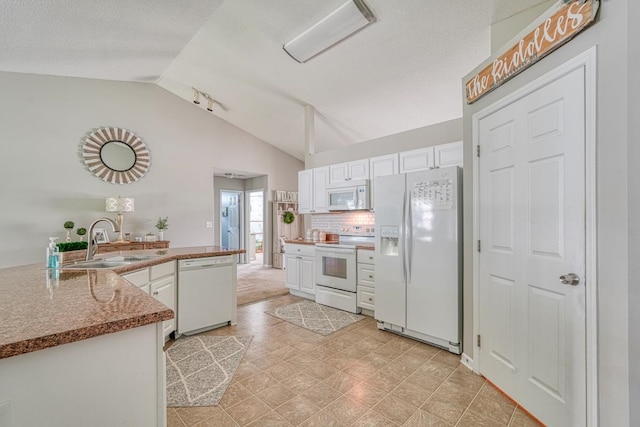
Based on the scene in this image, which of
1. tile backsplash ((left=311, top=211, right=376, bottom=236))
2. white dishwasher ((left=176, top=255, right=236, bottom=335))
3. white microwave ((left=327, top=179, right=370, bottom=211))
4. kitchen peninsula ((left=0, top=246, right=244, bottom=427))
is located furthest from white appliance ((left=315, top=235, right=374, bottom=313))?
kitchen peninsula ((left=0, top=246, right=244, bottom=427))

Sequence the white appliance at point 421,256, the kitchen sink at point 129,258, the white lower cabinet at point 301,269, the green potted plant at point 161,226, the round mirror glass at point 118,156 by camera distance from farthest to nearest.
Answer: the green potted plant at point 161,226, the round mirror glass at point 118,156, the white lower cabinet at point 301,269, the white appliance at point 421,256, the kitchen sink at point 129,258

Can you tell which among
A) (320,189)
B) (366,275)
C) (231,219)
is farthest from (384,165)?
(231,219)

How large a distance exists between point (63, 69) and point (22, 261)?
9.21 ft

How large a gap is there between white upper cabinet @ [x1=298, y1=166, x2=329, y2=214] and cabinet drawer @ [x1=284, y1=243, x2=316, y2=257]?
2.50ft

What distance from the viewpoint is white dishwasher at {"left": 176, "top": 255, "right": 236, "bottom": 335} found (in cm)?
289

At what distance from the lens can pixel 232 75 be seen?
4.45 meters

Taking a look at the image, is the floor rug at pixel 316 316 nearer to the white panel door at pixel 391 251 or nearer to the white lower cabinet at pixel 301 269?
the white lower cabinet at pixel 301 269

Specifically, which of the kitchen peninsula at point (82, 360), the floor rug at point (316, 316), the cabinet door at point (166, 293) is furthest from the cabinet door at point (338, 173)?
the kitchen peninsula at point (82, 360)

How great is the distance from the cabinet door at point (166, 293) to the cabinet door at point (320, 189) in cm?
263

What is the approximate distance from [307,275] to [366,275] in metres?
1.14

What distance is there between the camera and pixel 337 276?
3855 mm

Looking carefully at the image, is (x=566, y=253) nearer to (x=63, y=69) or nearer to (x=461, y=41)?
Result: (x=461, y=41)

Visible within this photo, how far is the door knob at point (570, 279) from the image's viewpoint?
1.50 m

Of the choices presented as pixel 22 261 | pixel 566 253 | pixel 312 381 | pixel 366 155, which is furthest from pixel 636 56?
pixel 22 261
